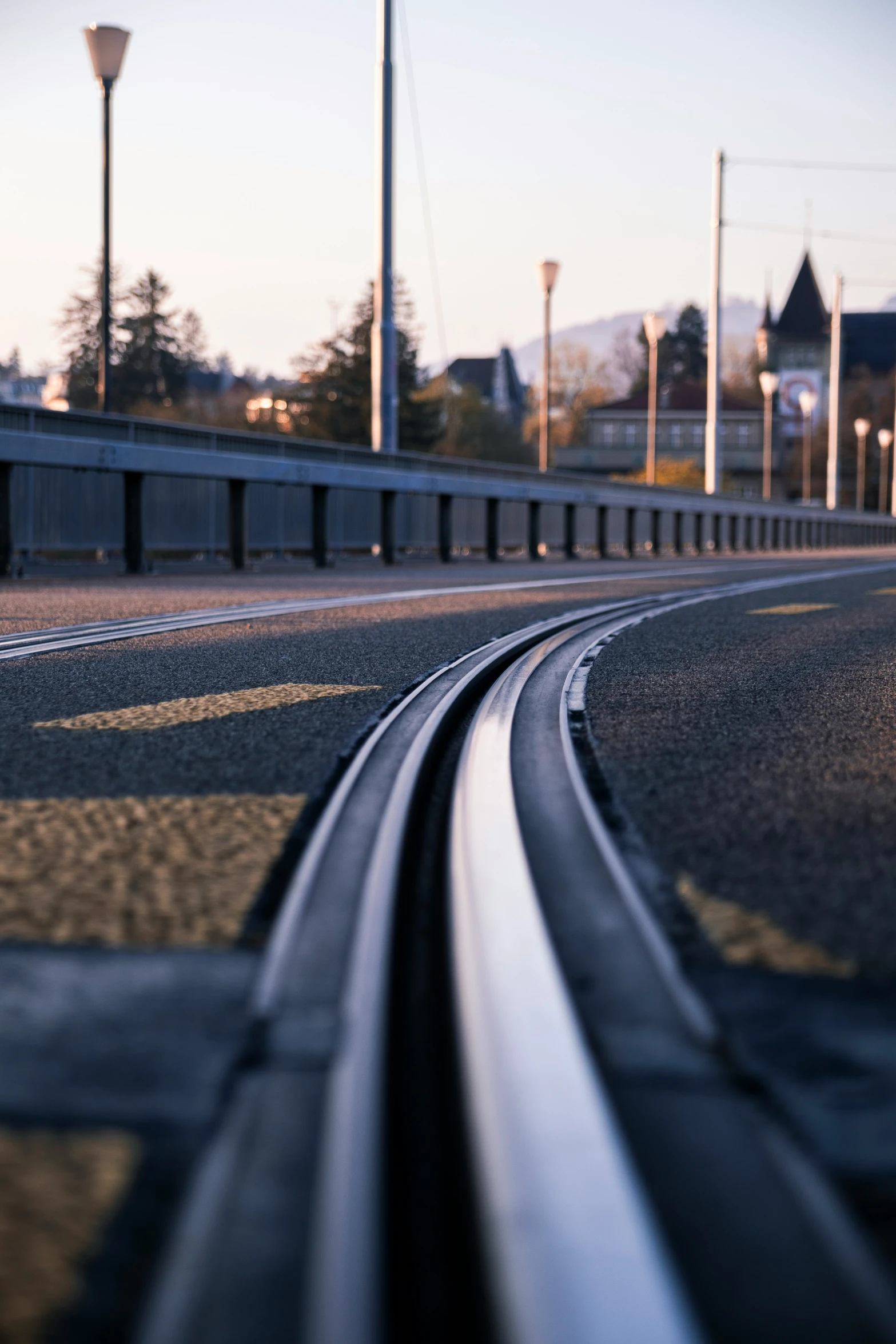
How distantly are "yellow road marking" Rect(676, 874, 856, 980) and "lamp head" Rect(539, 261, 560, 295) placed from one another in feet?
136

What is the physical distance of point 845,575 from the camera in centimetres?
2069

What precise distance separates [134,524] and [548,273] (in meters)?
27.8

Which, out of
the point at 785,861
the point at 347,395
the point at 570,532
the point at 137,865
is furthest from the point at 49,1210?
the point at 347,395

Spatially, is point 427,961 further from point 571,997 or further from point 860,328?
point 860,328

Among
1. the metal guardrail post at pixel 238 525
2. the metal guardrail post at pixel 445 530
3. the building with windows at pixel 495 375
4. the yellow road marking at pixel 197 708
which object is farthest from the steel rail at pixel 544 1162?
the building with windows at pixel 495 375

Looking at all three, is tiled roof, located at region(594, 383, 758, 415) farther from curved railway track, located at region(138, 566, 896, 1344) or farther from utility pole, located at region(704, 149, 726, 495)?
curved railway track, located at region(138, 566, 896, 1344)

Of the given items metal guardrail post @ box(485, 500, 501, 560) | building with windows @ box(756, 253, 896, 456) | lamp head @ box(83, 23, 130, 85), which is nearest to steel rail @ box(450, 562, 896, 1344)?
lamp head @ box(83, 23, 130, 85)

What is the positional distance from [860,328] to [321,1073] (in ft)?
643

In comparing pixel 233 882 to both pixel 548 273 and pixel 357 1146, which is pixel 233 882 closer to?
pixel 357 1146

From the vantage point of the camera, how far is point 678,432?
154625 mm

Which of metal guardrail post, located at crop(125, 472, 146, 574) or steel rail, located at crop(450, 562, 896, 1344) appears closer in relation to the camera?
steel rail, located at crop(450, 562, 896, 1344)

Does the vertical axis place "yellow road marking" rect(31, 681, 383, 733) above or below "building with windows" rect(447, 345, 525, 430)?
below

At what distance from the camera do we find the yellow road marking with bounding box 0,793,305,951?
8.55ft

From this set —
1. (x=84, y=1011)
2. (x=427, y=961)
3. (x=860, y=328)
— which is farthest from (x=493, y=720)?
(x=860, y=328)
